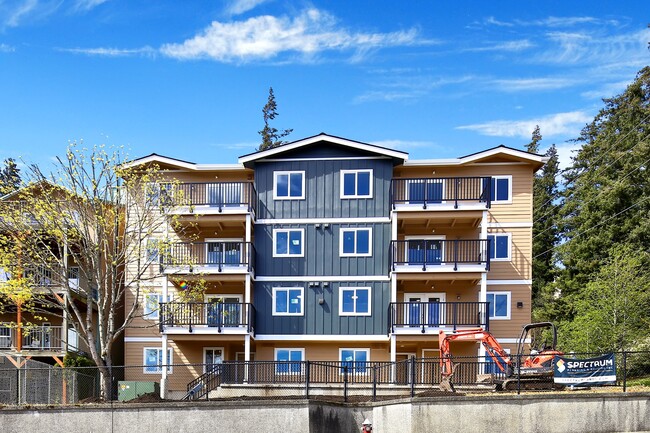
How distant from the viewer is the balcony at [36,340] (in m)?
32.8

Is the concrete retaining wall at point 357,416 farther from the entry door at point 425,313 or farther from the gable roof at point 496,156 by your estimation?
the gable roof at point 496,156

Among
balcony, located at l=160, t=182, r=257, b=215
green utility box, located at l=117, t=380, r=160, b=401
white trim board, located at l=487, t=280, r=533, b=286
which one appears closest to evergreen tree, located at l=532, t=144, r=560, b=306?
white trim board, located at l=487, t=280, r=533, b=286

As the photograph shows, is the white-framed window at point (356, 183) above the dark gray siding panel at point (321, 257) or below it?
above

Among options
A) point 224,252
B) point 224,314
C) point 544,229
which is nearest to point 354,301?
point 224,314

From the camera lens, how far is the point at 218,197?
32656 mm

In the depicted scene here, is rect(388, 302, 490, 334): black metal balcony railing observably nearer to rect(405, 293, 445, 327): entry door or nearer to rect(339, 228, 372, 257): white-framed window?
rect(405, 293, 445, 327): entry door

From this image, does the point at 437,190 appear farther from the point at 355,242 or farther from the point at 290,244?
the point at 290,244

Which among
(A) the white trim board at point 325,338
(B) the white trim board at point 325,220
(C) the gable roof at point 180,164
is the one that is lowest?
(A) the white trim board at point 325,338

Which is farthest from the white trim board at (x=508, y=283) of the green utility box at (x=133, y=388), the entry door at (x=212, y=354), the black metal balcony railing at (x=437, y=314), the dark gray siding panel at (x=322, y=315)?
the green utility box at (x=133, y=388)

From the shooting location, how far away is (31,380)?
25.5 m

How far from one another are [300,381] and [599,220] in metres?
28.0

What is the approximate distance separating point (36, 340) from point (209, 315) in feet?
30.2

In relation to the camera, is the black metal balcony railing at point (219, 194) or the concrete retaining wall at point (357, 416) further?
the black metal balcony railing at point (219, 194)

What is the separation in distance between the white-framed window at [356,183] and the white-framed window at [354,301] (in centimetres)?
446
